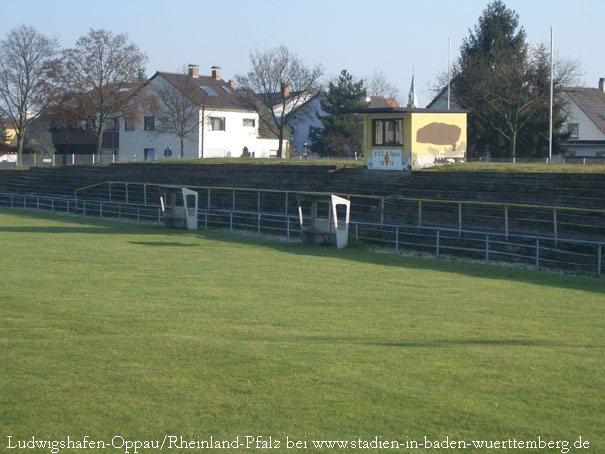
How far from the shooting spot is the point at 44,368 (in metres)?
7.49

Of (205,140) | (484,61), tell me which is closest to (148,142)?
(205,140)

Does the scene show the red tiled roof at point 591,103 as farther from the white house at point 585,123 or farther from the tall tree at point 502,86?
the tall tree at point 502,86

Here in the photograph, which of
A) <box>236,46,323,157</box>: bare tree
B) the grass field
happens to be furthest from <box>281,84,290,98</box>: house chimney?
the grass field

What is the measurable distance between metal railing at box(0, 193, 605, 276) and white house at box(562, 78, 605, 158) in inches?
1400

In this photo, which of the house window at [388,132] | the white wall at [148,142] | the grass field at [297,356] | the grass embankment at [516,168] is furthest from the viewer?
the white wall at [148,142]

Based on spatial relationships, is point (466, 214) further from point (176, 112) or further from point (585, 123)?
point (585, 123)

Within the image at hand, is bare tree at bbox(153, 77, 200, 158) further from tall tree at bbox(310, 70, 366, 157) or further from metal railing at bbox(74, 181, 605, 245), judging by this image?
metal railing at bbox(74, 181, 605, 245)

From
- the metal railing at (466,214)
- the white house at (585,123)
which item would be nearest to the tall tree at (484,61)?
the white house at (585,123)

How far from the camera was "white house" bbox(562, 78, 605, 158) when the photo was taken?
183 ft

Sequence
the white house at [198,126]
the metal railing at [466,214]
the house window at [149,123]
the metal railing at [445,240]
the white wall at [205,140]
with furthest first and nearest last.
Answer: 1. the house window at [149,123]
2. the white wall at [205,140]
3. the white house at [198,126]
4. the metal railing at [466,214]
5. the metal railing at [445,240]

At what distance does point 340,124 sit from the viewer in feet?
214

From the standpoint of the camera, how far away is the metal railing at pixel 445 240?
18.2 metres

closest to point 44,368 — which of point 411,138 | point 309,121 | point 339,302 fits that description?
point 339,302

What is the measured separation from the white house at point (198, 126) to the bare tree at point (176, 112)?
9 centimetres
